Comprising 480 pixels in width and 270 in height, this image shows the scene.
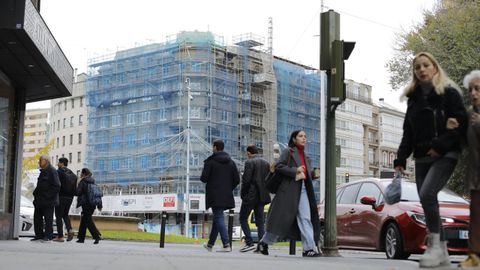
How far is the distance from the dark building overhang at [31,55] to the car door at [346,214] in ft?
20.2

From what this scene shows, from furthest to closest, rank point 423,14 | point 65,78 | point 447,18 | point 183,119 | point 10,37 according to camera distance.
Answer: point 183,119, point 423,14, point 447,18, point 65,78, point 10,37

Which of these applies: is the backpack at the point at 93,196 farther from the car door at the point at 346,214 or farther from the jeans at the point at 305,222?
the jeans at the point at 305,222

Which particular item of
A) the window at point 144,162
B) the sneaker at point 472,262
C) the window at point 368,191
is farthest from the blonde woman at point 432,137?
the window at point 144,162

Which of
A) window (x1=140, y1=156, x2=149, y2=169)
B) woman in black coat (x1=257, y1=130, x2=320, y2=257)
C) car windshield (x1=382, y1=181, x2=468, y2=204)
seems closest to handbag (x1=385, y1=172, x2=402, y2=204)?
woman in black coat (x1=257, y1=130, x2=320, y2=257)

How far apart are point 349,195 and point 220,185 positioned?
260cm

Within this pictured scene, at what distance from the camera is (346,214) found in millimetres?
13336

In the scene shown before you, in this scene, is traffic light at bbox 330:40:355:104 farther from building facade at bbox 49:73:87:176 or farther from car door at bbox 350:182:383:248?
building facade at bbox 49:73:87:176

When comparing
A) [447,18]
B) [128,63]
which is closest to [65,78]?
[447,18]

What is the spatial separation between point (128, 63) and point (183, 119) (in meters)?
9.49

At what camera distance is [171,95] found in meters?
75.4

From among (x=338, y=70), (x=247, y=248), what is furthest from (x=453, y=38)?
(x=338, y=70)

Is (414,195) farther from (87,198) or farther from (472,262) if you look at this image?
(87,198)

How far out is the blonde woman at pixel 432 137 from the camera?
6.74 metres

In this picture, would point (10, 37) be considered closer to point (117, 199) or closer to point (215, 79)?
point (215, 79)
